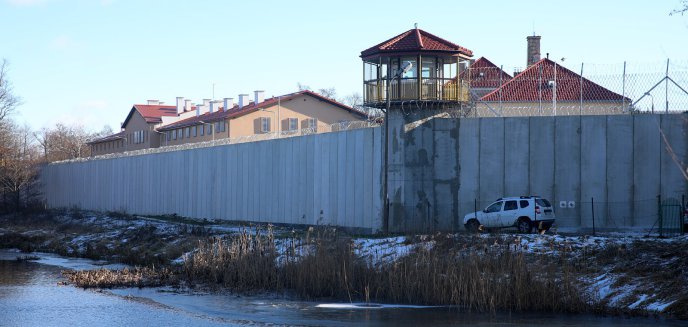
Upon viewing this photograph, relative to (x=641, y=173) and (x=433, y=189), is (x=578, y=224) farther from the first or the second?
(x=433, y=189)

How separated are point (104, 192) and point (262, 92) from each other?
18.5m

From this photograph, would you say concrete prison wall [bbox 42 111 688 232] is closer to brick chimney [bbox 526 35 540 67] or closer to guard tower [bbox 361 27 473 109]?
guard tower [bbox 361 27 473 109]

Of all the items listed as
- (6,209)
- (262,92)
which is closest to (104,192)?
(6,209)

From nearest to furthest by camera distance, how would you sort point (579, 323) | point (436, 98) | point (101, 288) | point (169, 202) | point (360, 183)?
1. point (579, 323)
2. point (101, 288)
3. point (436, 98)
4. point (360, 183)
5. point (169, 202)

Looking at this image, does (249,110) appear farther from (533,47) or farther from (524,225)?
(524,225)

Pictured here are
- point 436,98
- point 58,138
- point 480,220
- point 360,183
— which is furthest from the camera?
point 58,138

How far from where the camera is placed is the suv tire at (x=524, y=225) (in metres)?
31.5

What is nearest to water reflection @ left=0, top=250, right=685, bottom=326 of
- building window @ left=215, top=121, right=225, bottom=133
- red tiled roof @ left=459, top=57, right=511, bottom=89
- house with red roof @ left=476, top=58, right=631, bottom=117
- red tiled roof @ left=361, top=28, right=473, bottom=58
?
red tiled roof @ left=361, top=28, right=473, bottom=58

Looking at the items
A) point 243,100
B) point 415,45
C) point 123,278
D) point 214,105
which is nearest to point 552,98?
point 415,45

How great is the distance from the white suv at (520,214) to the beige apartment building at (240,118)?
36.5 metres

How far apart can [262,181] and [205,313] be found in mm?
24598

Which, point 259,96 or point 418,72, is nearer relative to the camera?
point 418,72

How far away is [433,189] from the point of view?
35.3 meters

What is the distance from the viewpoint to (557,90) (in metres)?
37.5
